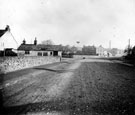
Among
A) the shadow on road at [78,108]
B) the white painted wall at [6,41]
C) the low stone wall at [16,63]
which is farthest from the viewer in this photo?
the white painted wall at [6,41]

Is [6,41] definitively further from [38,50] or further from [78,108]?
[78,108]

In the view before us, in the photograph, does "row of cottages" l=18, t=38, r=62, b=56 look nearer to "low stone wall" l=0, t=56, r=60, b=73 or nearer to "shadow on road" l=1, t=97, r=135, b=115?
"low stone wall" l=0, t=56, r=60, b=73

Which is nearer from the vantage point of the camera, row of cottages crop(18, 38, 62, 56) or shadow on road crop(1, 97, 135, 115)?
shadow on road crop(1, 97, 135, 115)

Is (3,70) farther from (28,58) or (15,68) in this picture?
(28,58)

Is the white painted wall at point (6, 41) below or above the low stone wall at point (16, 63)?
above

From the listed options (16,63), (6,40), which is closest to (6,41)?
(6,40)

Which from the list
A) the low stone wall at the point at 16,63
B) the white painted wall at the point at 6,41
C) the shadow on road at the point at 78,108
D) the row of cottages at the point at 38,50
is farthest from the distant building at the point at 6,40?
the shadow on road at the point at 78,108

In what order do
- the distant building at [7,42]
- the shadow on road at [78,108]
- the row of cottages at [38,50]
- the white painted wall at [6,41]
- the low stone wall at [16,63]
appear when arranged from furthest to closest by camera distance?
1. the row of cottages at [38,50]
2. the white painted wall at [6,41]
3. the distant building at [7,42]
4. the low stone wall at [16,63]
5. the shadow on road at [78,108]

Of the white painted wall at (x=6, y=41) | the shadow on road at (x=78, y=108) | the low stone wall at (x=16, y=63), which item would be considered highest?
the white painted wall at (x=6, y=41)

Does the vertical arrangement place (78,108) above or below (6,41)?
below

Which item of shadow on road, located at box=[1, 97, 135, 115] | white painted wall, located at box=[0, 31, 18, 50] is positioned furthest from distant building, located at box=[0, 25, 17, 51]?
shadow on road, located at box=[1, 97, 135, 115]

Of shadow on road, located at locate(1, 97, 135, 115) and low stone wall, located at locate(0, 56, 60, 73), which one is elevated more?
low stone wall, located at locate(0, 56, 60, 73)

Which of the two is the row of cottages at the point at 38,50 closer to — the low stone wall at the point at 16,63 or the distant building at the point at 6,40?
the distant building at the point at 6,40

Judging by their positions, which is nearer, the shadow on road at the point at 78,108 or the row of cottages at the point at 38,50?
the shadow on road at the point at 78,108
